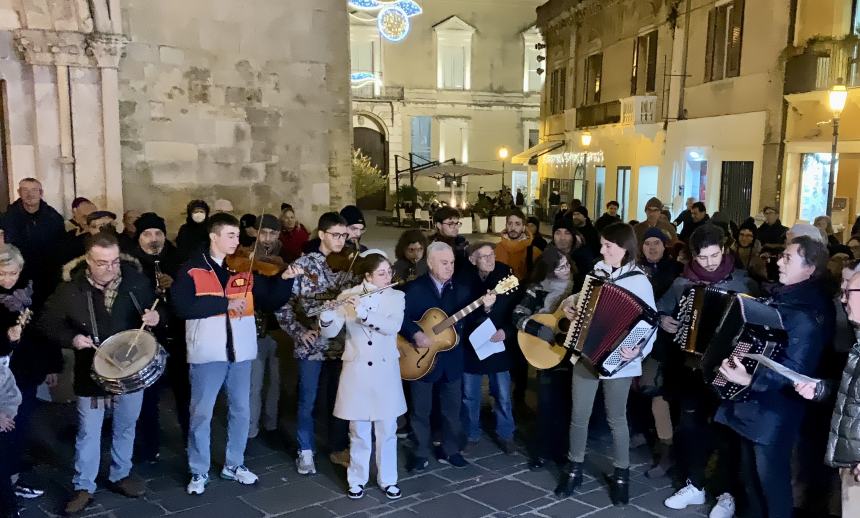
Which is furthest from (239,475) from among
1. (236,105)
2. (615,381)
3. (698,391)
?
(236,105)

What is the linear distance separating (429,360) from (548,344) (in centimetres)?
86

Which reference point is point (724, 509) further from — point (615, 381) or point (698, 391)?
point (615, 381)

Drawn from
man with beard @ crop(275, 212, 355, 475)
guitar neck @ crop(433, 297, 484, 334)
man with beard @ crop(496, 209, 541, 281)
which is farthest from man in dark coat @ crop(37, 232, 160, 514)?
man with beard @ crop(496, 209, 541, 281)

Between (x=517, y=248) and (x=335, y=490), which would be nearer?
(x=335, y=490)

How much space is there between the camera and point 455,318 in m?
4.86

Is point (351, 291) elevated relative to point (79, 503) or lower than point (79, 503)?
elevated

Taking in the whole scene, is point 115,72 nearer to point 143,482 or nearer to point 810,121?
point 143,482

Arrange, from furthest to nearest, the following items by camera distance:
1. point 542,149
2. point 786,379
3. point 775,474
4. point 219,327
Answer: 1. point 542,149
2. point 219,327
3. point 775,474
4. point 786,379

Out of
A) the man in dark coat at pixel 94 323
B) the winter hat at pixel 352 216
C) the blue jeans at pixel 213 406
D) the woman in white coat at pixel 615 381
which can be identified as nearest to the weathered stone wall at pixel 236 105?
the winter hat at pixel 352 216

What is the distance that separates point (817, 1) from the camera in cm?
1281

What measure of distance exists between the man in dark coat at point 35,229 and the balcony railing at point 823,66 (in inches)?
499

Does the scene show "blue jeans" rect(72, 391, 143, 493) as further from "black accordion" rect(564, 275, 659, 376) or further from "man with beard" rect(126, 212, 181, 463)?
"black accordion" rect(564, 275, 659, 376)

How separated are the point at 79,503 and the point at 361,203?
3297 cm

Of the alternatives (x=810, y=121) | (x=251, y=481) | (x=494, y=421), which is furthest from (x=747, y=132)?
(x=251, y=481)
